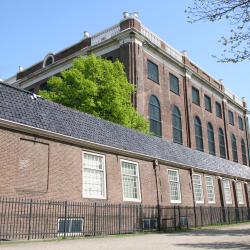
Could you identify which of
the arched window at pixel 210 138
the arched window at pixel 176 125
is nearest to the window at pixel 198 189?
the arched window at pixel 176 125

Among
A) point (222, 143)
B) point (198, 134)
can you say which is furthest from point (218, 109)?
point (198, 134)

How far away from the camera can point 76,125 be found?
16.2 metres

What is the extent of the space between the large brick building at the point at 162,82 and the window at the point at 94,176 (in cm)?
1706

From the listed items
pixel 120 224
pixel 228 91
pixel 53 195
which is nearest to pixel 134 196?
pixel 120 224

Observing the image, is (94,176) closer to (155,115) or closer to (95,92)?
(95,92)

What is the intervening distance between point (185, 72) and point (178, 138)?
806cm

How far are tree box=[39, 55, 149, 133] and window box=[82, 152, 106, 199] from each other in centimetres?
972

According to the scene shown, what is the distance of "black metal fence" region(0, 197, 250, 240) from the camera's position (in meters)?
12.2

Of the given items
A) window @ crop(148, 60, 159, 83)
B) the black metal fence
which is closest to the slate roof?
the black metal fence

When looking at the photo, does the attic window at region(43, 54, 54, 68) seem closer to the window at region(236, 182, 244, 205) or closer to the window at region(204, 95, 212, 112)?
the window at region(204, 95, 212, 112)

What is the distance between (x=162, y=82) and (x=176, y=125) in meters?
5.25

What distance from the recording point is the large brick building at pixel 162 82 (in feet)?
114

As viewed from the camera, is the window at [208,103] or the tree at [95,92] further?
the window at [208,103]

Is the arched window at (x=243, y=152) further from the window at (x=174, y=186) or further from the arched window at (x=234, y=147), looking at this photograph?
the window at (x=174, y=186)
